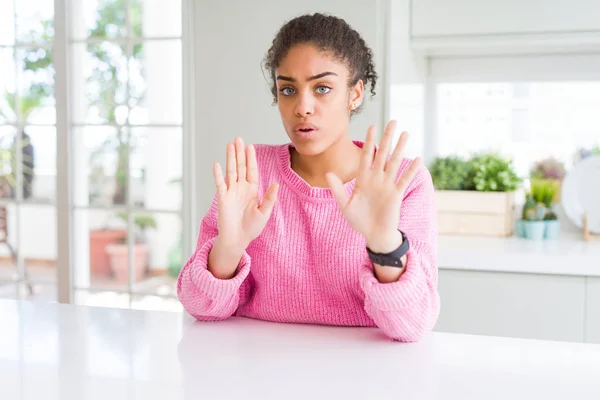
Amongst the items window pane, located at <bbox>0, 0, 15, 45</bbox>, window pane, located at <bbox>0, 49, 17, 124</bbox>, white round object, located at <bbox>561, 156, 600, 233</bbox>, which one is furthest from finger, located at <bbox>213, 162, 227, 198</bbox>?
window pane, located at <bbox>0, 0, 15, 45</bbox>

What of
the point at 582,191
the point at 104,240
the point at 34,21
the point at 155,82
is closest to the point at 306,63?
the point at 582,191

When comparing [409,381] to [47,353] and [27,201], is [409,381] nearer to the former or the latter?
[47,353]

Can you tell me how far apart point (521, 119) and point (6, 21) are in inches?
97.8

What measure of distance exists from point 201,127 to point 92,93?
69cm

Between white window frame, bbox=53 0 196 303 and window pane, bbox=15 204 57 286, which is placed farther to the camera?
window pane, bbox=15 204 57 286

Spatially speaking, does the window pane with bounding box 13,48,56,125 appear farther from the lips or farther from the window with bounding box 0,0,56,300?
the lips

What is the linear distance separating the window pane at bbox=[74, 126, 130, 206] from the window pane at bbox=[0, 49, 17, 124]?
1.57 feet

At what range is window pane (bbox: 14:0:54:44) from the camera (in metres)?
3.34

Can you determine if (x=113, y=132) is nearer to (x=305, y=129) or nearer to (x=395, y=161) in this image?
(x=305, y=129)

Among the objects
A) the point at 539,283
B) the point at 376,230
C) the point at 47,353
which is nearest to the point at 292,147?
the point at 376,230

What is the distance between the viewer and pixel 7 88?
3443mm

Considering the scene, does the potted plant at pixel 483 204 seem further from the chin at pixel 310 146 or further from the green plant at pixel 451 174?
the chin at pixel 310 146

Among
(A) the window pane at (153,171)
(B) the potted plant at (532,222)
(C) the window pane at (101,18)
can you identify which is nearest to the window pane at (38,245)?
(A) the window pane at (153,171)

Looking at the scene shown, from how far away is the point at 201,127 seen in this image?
107 inches
